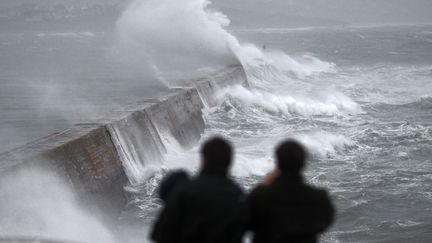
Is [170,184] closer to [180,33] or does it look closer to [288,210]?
[288,210]

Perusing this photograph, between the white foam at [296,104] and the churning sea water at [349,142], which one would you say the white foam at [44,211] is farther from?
the white foam at [296,104]

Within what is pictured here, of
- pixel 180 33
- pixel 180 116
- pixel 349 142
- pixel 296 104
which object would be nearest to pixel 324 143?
pixel 349 142

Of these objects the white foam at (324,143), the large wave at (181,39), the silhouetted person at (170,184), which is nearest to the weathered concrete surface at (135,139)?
the white foam at (324,143)

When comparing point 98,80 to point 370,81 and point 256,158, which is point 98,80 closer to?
point 370,81

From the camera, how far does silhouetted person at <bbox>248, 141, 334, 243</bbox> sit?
3.33 meters

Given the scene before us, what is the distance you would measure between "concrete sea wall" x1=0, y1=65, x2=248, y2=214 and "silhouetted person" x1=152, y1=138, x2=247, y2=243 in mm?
7485

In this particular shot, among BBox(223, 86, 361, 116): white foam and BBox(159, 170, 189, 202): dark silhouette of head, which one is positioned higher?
BBox(159, 170, 189, 202): dark silhouette of head

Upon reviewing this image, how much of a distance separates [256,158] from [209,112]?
6029 mm

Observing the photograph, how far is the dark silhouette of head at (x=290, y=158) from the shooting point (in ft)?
10.9

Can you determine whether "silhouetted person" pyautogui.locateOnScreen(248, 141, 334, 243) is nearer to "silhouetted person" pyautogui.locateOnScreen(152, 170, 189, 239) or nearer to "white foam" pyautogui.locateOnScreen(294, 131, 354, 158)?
"silhouetted person" pyautogui.locateOnScreen(152, 170, 189, 239)

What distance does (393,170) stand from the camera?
14.4 metres

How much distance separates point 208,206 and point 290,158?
20.2 inches

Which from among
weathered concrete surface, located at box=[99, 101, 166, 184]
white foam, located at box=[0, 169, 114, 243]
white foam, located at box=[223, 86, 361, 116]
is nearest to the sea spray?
white foam, located at box=[223, 86, 361, 116]

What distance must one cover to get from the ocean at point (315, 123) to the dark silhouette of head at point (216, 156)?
7.21 meters
